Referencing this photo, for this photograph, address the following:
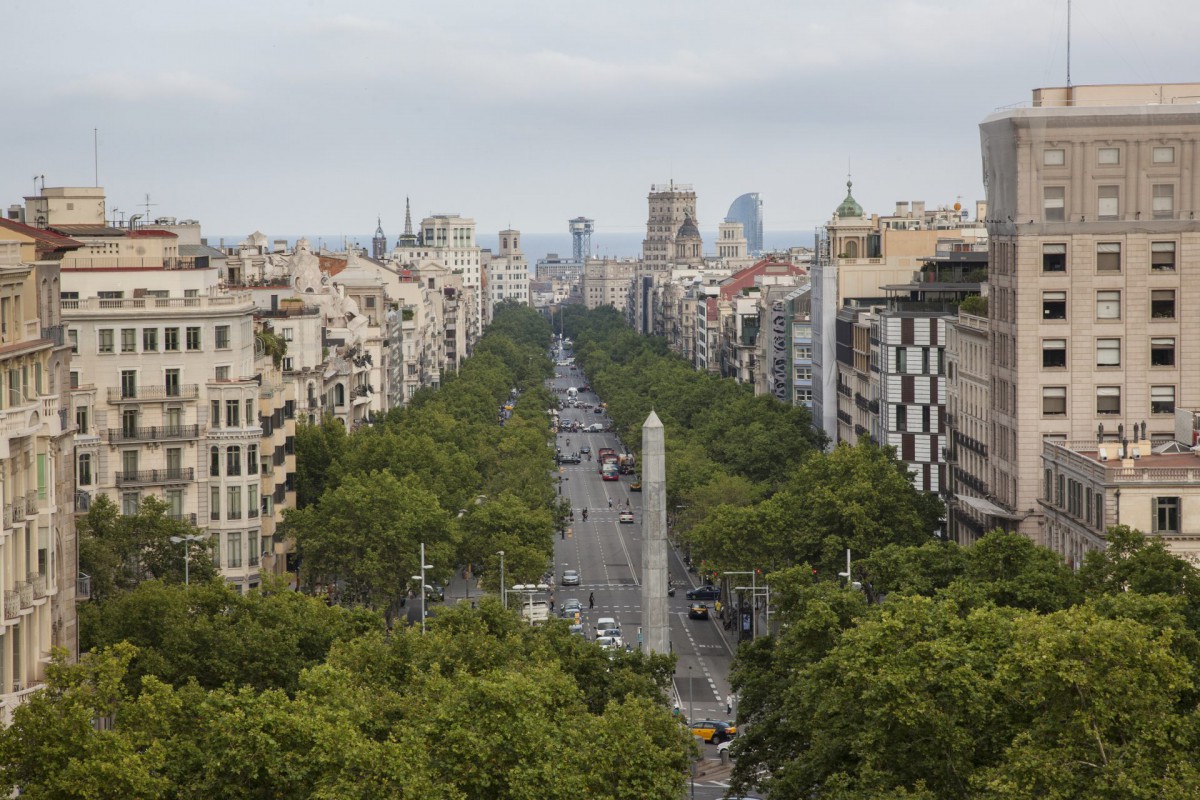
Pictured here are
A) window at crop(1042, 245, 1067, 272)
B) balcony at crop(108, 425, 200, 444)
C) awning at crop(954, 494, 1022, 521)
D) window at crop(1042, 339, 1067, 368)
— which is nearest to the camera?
window at crop(1042, 245, 1067, 272)

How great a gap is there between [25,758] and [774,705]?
31.1 m

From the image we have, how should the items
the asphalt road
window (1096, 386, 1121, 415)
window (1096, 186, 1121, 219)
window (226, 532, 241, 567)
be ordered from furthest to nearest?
1. window (226, 532, 241, 567)
2. the asphalt road
3. window (1096, 386, 1121, 415)
4. window (1096, 186, 1121, 219)

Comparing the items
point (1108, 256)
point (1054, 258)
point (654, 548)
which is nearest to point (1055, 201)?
point (1054, 258)

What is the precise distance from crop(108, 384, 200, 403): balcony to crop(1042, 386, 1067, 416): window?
4146 centimetres

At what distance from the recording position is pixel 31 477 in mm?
67688

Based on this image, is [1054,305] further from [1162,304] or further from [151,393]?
[151,393]

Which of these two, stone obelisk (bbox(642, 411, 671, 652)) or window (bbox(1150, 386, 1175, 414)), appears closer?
stone obelisk (bbox(642, 411, 671, 652))

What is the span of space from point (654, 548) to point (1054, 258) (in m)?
23.6

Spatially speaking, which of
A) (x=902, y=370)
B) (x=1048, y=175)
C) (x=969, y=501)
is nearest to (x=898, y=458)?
(x=902, y=370)

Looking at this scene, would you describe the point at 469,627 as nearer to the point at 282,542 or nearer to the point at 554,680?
the point at 554,680

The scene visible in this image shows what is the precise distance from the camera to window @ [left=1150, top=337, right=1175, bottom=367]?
349 ft

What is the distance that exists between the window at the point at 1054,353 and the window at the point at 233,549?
4095cm

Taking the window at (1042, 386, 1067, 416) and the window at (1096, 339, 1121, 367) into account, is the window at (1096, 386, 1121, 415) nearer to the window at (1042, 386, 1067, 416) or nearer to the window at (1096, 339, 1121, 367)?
the window at (1096, 339, 1121, 367)

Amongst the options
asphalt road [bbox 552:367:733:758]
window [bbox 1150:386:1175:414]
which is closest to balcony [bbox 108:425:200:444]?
asphalt road [bbox 552:367:733:758]
